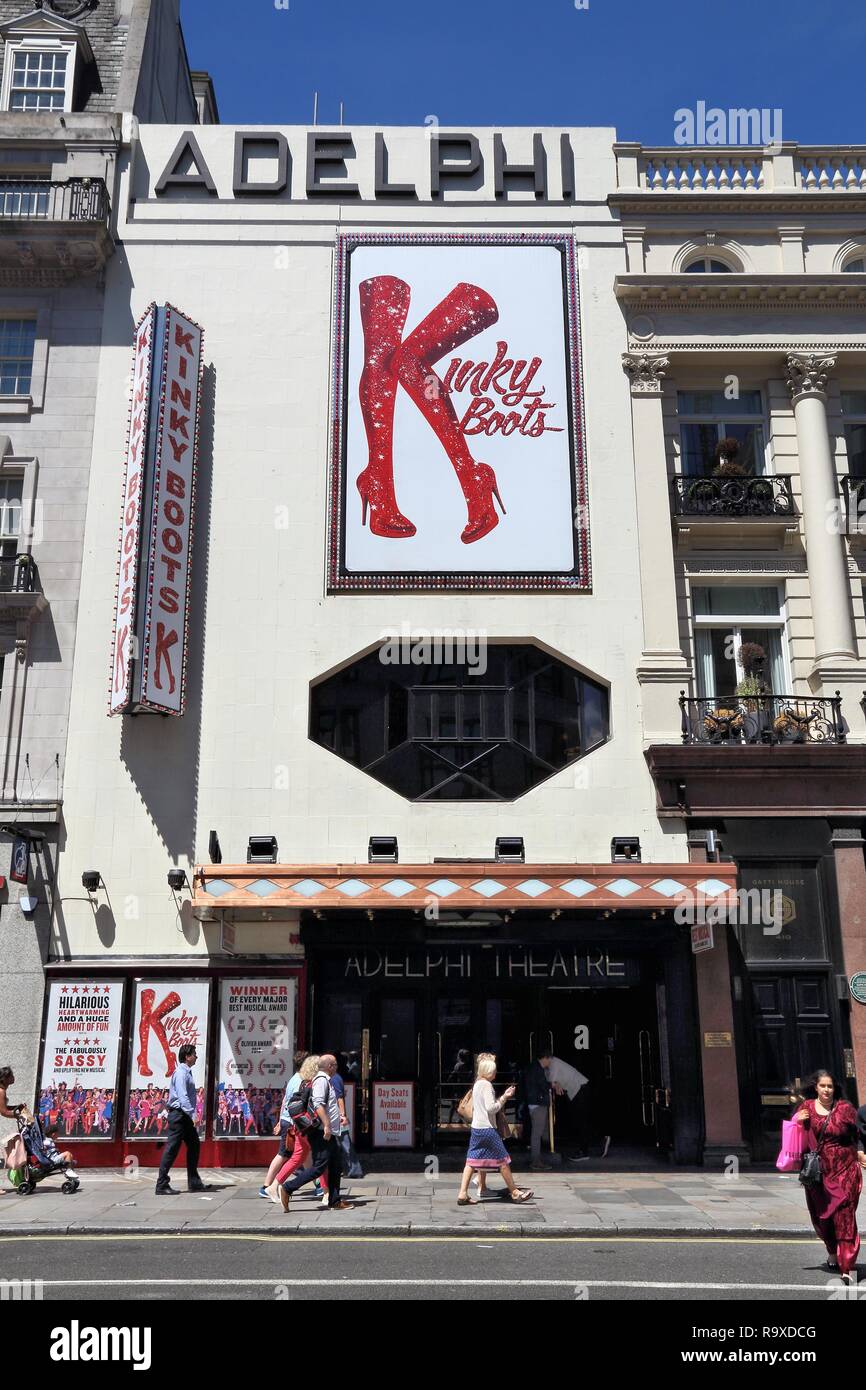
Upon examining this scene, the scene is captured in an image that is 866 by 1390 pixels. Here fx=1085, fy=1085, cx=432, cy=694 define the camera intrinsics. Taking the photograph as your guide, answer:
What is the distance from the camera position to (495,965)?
750 inches

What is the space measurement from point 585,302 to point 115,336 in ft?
31.8

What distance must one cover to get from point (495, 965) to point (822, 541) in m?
10.1

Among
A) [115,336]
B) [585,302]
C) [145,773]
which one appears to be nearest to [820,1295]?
[145,773]

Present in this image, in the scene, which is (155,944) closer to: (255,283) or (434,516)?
(434,516)

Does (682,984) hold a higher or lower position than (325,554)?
lower

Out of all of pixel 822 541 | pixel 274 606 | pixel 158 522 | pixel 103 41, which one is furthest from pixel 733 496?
pixel 103 41

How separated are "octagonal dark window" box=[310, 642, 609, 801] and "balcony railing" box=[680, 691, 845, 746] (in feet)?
5.34

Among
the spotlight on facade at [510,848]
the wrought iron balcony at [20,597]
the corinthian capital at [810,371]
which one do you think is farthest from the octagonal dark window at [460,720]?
the corinthian capital at [810,371]

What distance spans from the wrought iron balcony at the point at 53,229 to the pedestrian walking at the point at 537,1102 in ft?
58.1

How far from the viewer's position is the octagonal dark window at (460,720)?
19844 millimetres

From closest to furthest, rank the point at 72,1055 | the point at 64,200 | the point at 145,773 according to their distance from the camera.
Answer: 1. the point at 72,1055
2. the point at 145,773
3. the point at 64,200

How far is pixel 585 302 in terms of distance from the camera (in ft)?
74.2

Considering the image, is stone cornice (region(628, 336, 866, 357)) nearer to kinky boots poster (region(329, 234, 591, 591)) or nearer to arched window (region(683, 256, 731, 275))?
kinky boots poster (region(329, 234, 591, 591))

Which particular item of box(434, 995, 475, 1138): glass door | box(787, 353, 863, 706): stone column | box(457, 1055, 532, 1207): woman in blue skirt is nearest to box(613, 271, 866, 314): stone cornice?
box(787, 353, 863, 706): stone column
